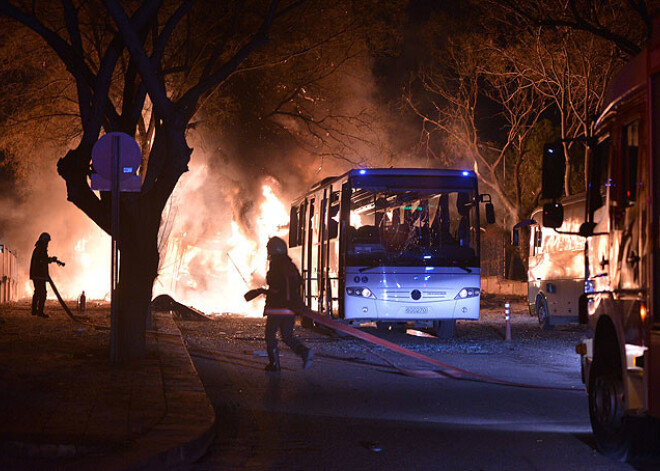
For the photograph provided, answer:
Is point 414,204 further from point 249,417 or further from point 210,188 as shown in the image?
point 210,188

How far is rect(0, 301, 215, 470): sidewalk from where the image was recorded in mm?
6578

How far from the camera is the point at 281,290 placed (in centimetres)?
1273

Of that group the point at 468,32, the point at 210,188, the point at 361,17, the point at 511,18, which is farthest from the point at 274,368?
the point at 210,188

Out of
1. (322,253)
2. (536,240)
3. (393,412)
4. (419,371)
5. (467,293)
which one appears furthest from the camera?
(536,240)

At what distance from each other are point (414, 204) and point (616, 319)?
11.8 metres

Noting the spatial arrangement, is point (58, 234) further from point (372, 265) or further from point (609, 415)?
point (609, 415)

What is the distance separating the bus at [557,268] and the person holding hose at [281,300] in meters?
9.02

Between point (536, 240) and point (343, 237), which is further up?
point (536, 240)

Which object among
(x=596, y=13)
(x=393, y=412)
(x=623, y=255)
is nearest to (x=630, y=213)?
(x=623, y=255)

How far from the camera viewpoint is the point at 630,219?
21.0 ft

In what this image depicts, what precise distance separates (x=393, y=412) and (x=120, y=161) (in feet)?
16.8

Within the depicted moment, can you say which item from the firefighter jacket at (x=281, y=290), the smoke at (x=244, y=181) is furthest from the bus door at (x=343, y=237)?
the smoke at (x=244, y=181)

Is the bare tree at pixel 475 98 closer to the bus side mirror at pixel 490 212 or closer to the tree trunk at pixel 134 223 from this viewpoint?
the bus side mirror at pixel 490 212

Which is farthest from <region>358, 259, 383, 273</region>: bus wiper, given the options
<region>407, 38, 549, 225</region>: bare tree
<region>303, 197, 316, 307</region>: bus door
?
<region>407, 38, 549, 225</region>: bare tree
